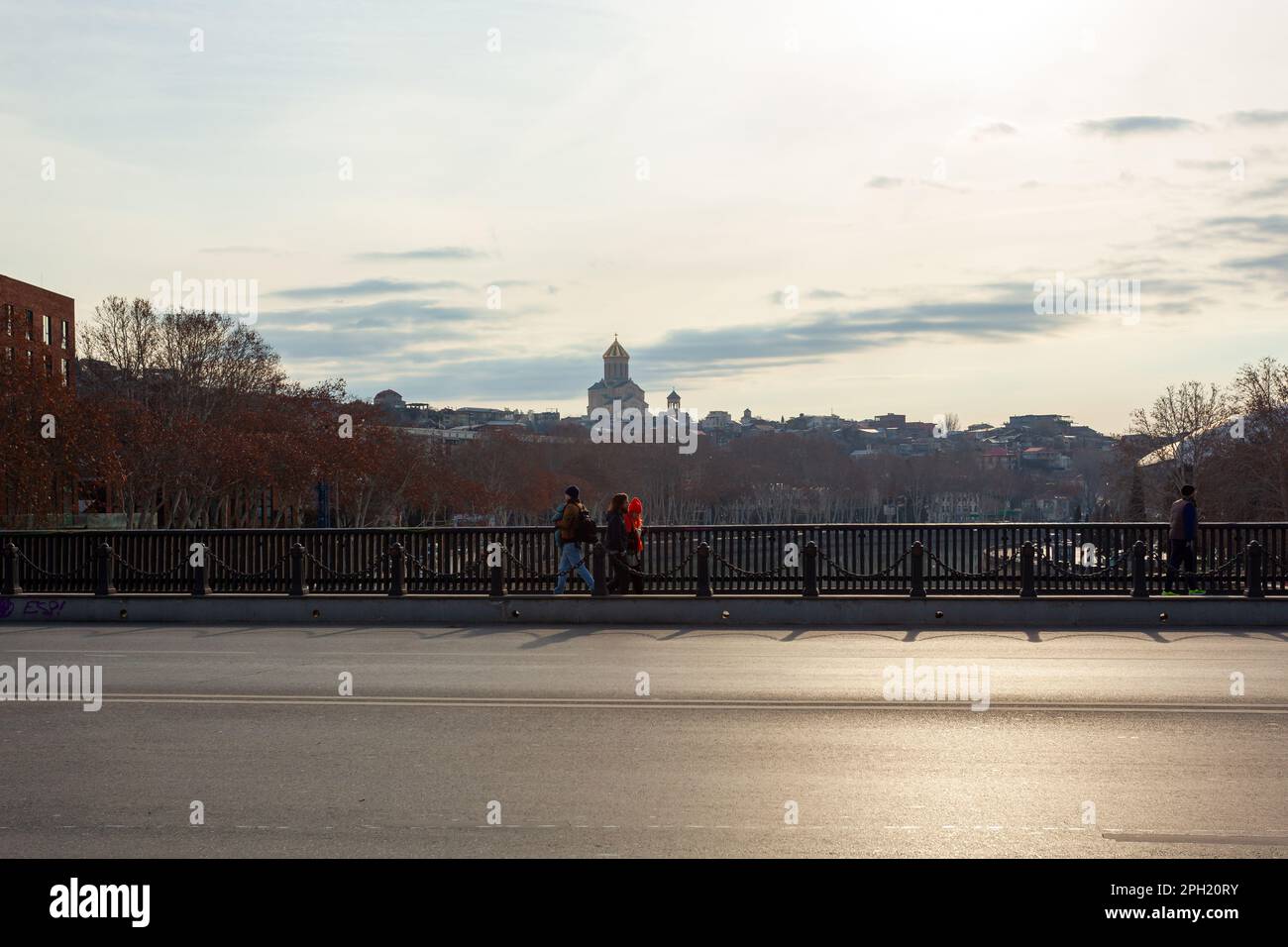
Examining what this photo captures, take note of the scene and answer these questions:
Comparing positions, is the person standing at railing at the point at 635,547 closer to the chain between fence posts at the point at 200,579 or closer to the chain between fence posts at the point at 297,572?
the chain between fence posts at the point at 297,572

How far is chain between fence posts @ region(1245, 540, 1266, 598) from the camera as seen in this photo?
20562 mm

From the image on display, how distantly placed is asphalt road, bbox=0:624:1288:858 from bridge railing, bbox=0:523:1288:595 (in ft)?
17.6

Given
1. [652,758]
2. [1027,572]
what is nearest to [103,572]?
[1027,572]

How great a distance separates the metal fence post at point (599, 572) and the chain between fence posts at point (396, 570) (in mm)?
3159

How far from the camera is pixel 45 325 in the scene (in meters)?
109

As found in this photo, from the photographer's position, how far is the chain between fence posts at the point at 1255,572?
67.5 ft

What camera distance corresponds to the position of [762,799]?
8625 mm

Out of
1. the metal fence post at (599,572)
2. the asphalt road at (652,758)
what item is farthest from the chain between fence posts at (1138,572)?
the metal fence post at (599,572)

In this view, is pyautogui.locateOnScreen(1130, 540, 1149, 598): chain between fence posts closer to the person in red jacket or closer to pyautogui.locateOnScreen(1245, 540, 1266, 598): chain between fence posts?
pyautogui.locateOnScreen(1245, 540, 1266, 598): chain between fence posts

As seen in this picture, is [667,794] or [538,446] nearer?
[667,794]

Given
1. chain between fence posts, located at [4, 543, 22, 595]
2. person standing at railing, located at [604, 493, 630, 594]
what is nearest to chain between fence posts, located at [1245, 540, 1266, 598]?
person standing at railing, located at [604, 493, 630, 594]
